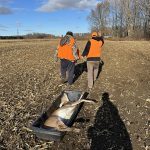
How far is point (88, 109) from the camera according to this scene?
1051 cm

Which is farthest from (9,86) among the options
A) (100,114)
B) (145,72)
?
(145,72)

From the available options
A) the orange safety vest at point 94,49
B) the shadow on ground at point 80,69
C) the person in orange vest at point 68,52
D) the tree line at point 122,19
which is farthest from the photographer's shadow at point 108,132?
the tree line at point 122,19

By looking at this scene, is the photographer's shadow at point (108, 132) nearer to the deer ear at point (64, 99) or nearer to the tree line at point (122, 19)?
the deer ear at point (64, 99)

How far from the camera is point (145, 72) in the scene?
17531mm

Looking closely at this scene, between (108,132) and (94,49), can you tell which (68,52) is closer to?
(94,49)

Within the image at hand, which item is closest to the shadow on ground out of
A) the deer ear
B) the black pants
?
the black pants

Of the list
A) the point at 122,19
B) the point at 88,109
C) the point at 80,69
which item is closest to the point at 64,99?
the point at 88,109

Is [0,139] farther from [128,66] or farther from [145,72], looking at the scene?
[128,66]

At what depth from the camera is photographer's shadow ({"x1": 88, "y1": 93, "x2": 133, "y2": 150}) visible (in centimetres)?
782

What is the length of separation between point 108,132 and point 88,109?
6.59 ft

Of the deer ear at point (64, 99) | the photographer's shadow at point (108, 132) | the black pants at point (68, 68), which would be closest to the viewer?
the photographer's shadow at point (108, 132)

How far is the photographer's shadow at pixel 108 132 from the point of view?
782 cm

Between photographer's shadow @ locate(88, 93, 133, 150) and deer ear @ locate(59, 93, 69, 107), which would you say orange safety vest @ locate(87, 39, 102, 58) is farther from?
photographer's shadow @ locate(88, 93, 133, 150)

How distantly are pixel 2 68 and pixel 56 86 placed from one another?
5898 mm
